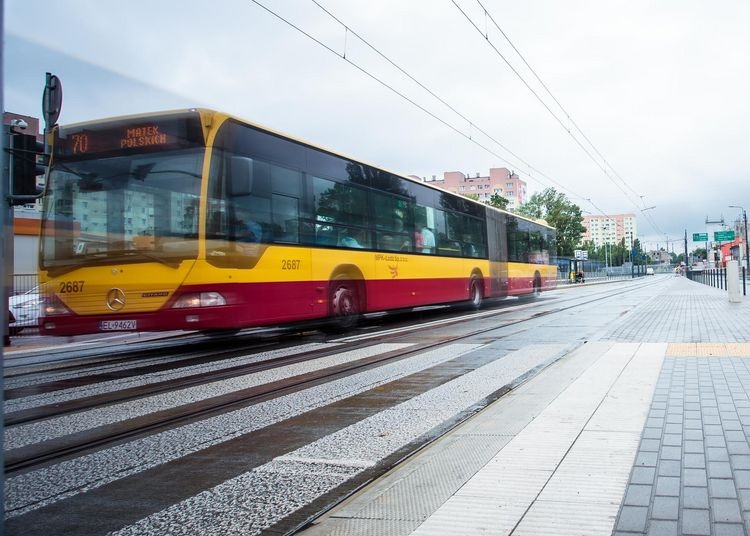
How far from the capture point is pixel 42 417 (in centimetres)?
510

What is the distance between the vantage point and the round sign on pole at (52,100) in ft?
20.5

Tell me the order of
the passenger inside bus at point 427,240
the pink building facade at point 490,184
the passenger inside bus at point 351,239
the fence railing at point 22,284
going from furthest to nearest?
the pink building facade at point 490,184 < the passenger inside bus at point 427,240 < the fence railing at point 22,284 < the passenger inside bus at point 351,239

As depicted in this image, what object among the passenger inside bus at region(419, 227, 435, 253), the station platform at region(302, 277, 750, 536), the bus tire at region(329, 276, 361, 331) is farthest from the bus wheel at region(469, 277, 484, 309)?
the station platform at region(302, 277, 750, 536)

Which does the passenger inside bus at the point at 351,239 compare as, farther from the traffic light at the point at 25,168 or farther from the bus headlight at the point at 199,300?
the traffic light at the point at 25,168

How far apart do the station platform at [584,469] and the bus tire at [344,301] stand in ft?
19.0

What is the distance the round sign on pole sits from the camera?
20.5 feet

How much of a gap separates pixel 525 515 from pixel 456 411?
7.53 feet

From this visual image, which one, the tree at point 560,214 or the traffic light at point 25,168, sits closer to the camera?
the traffic light at point 25,168

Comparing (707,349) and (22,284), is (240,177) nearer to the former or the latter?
(707,349)

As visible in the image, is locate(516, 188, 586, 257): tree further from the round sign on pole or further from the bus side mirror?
the round sign on pole

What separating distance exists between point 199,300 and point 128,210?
5.37ft

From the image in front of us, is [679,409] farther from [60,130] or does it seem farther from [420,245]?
[420,245]

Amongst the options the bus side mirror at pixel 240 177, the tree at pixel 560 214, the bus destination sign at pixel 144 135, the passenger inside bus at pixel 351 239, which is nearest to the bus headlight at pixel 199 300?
the bus side mirror at pixel 240 177

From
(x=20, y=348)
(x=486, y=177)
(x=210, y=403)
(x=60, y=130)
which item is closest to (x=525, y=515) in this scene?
(x=210, y=403)
